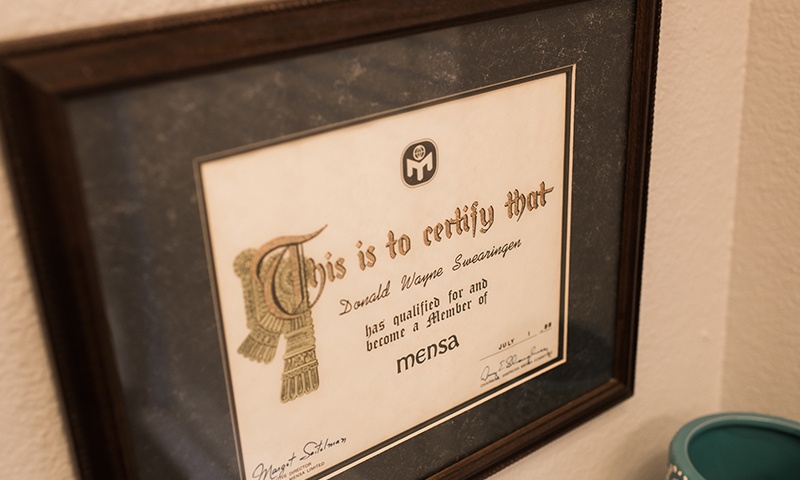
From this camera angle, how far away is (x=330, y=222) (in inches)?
16.2

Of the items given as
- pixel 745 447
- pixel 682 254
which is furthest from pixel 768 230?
pixel 745 447

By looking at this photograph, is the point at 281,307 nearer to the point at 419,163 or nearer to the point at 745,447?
the point at 419,163

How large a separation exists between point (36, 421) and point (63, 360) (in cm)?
4

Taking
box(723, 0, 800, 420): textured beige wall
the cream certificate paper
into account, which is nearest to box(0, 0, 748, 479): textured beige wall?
box(723, 0, 800, 420): textured beige wall

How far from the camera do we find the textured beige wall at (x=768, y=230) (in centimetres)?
62

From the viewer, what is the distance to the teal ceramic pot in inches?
23.5
